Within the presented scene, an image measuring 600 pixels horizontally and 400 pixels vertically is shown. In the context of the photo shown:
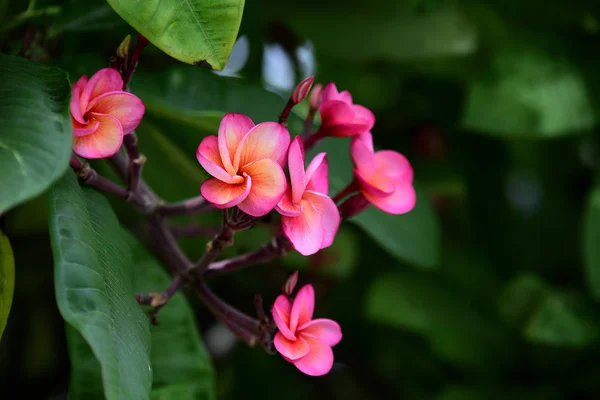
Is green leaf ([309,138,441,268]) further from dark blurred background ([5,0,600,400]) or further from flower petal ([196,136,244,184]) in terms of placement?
flower petal ([196,136,244,184])

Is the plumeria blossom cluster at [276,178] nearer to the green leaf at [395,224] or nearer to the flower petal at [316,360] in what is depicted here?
the flower petal at [316,360]

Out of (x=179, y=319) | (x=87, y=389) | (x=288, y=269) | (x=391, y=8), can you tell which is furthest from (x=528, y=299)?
(x=87, y=389)

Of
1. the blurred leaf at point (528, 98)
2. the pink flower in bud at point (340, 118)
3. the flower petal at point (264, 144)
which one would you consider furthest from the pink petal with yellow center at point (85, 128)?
the blurred leaf at point (528, 98)

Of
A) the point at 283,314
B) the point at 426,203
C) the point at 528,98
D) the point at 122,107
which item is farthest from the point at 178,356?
the point at 528,98

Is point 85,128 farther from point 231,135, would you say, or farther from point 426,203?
point 426,203

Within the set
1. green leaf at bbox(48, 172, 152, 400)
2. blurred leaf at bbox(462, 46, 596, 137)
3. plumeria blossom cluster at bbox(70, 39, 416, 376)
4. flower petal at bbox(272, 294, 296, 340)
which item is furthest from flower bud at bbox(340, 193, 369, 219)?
blurred leaf at bbox(462, 46, 596, 137)

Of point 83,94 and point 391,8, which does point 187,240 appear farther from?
point 83,94
